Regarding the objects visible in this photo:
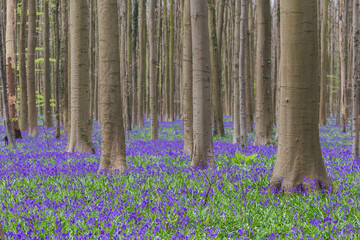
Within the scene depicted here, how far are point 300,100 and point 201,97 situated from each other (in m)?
2.66

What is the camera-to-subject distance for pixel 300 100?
18.9ft

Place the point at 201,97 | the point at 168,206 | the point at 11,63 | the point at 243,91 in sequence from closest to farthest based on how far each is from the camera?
1. the point at 168,206
2. the point at 201,97
3. the point at 243,91
4. the point at 11,63

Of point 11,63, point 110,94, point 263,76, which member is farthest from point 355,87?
point 11,63

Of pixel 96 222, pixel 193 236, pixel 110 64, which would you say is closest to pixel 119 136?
pixel 110 64

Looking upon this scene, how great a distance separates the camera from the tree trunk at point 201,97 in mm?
7867

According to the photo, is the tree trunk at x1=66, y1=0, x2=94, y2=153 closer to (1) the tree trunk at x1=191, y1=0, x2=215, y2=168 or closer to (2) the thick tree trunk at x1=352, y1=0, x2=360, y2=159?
(1) the tree trunk at x1=191, y1=0, x2=215, y2=168

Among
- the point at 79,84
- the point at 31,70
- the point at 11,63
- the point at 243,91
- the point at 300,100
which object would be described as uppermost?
the point at 11,63

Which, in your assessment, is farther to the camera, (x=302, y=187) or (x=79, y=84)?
(x=79, y=84)

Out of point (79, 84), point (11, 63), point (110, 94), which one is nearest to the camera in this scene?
point (110, 94)

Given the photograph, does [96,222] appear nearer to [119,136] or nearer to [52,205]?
[52,205]

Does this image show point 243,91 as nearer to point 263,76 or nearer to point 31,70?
point 263,76

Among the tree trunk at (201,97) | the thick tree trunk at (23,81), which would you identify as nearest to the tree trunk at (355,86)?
the tree trunk at (201,97)

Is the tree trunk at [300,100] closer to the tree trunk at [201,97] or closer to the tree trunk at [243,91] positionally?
the tree trunk at [201,97]

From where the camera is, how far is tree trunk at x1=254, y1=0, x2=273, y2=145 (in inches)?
504
